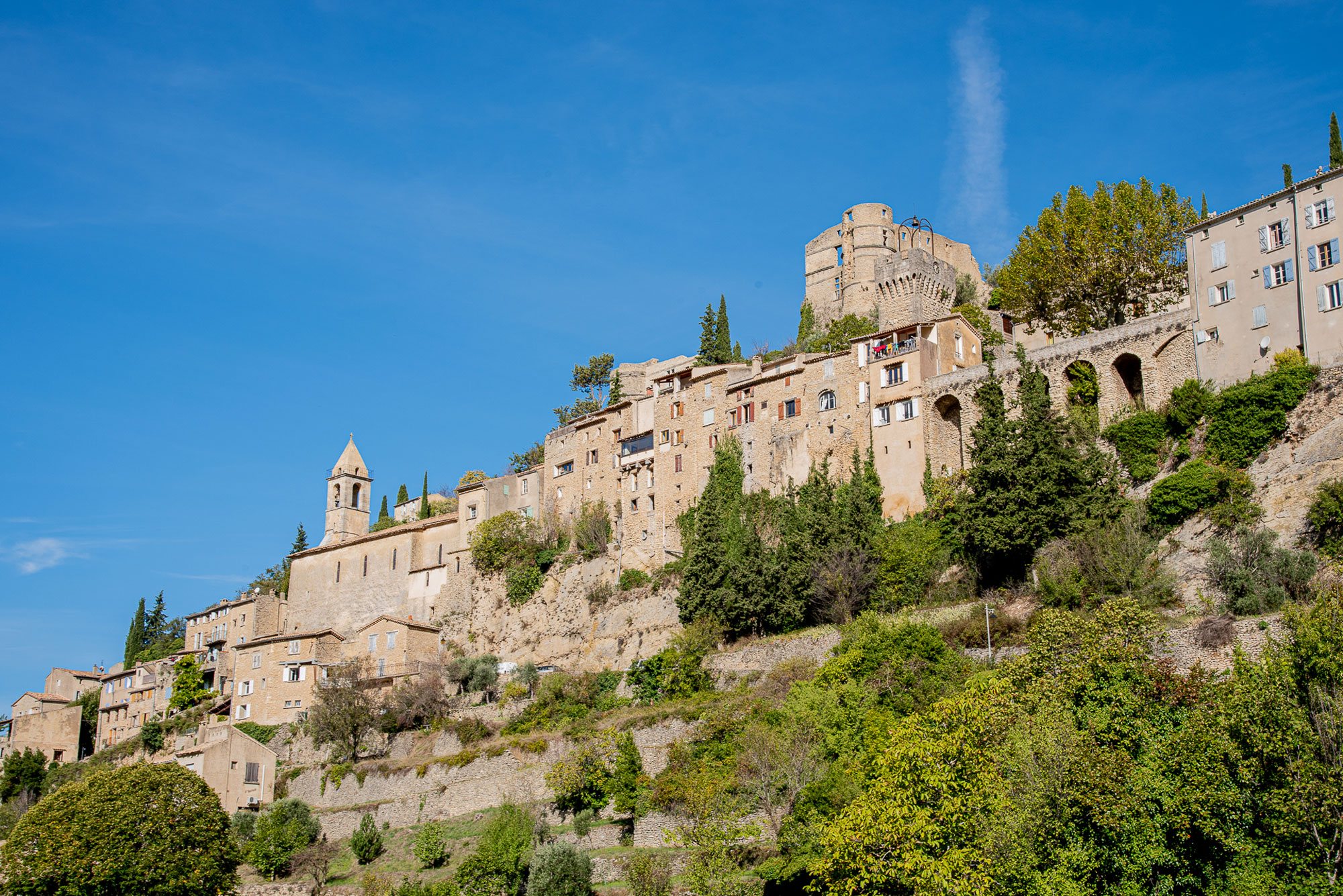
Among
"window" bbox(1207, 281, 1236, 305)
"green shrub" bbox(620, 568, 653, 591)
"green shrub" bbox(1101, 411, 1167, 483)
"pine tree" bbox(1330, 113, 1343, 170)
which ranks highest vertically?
"pine tree" bbox(1330, 113, 1343, 170)

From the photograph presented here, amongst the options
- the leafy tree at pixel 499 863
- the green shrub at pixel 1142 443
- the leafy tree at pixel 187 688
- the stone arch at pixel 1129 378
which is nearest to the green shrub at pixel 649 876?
the leafy tree at pixel 499 863

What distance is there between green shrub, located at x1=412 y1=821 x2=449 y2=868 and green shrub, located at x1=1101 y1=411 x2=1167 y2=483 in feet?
88.2

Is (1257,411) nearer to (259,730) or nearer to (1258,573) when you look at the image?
(1258,573)

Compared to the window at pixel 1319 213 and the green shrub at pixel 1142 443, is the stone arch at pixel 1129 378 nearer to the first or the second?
the green shrub at pixel 1142 443

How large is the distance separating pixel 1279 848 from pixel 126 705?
7258 centimetres

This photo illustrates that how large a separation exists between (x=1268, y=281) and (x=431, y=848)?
34.4 m

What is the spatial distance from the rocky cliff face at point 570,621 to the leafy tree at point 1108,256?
21317 mm

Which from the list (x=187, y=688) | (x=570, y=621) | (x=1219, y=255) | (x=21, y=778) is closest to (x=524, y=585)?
(x=570, y=621)

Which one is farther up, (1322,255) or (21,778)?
(1322,255)

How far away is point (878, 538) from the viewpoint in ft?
167

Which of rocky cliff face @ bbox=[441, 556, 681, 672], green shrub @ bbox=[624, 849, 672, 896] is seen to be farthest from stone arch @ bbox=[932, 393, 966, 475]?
green shrub @ bbox=[624, 849, 672, 896]

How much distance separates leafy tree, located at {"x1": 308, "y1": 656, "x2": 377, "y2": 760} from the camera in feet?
187

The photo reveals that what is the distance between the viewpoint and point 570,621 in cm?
6231

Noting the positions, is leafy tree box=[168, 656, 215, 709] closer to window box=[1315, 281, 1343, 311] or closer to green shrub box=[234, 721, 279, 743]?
green shrub box=[234, 721, 279, 743]
